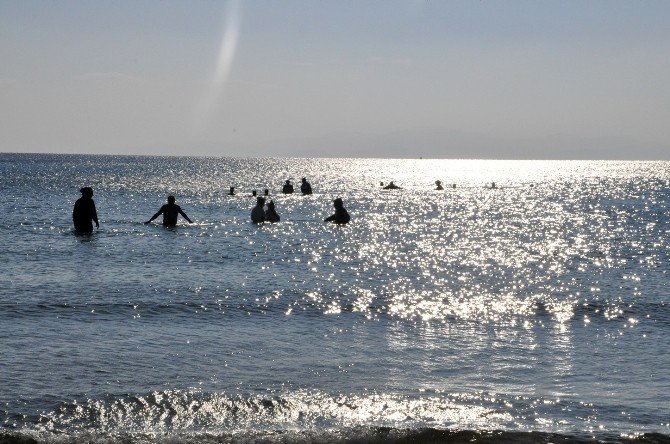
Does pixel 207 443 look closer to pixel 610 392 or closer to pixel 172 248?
pixel 610 392

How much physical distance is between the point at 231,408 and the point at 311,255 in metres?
19.7

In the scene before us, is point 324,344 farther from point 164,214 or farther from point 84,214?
point 164,214

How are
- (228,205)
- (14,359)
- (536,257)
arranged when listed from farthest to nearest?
(228,205), (536,257), (14,359)

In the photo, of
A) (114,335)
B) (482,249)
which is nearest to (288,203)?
(482,249)

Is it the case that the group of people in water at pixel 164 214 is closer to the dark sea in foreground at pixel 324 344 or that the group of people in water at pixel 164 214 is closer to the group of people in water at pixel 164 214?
the group of people in water at pixel 164 214

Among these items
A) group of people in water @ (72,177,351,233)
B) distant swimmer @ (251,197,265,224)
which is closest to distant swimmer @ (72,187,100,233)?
group of people in water @ (72,177,351,233)

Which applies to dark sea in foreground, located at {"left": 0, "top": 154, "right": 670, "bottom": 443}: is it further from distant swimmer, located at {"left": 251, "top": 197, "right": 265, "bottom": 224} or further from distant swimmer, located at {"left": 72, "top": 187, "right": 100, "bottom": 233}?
distant swimmer, located at {"left": 251, "top": 197, "right": 265, "bottom": 224}

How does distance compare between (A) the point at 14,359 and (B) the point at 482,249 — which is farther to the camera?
(B) the point at 482,249

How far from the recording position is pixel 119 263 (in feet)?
79.0

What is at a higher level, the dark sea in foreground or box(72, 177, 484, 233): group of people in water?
box(72, 177, 484, 233): group of people in water

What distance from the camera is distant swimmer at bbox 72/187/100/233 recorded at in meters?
31.3

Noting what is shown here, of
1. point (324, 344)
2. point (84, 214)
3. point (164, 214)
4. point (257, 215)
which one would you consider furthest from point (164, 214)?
point (324, 344)

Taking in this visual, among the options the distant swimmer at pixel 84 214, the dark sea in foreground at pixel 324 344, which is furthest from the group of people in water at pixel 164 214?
the dark sea in foreground at pixel 324 344

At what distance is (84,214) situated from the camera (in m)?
32.3
